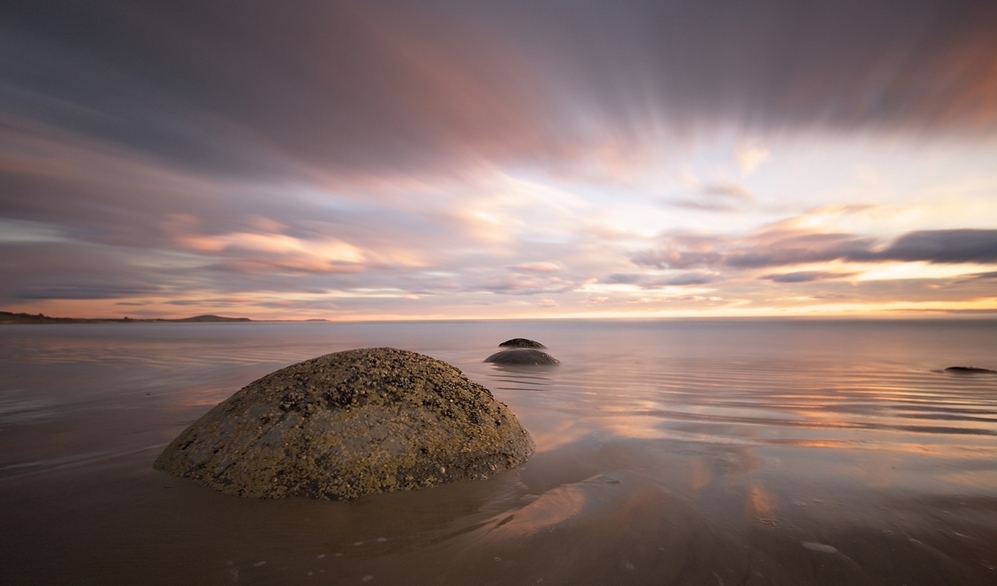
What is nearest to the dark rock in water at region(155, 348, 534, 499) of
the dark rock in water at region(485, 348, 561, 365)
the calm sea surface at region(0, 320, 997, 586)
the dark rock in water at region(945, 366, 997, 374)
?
the calm sea surface at region(0, 320, 997, 586)

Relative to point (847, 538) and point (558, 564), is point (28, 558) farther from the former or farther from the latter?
point (847, 538)

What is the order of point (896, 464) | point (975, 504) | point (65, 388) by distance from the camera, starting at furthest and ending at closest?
point (65, 388) → point (896, 464) → point (975, 504)

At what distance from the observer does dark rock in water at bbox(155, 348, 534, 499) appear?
4266mm

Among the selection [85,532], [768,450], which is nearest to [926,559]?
[768,450]

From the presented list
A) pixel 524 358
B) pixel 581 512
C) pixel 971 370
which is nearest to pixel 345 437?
pixel 581 512

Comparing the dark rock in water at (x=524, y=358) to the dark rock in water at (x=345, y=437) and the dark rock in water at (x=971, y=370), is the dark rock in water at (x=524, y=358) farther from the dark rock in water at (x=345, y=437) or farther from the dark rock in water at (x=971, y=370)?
the dark rock in water at (x=971, y=370)

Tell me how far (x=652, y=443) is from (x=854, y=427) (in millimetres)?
3890

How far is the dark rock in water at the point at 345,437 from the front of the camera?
427cm

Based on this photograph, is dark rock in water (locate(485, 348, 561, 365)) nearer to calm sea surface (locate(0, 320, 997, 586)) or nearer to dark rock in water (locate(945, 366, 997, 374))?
calm sea surface (locate(0, 320, 997, 586))

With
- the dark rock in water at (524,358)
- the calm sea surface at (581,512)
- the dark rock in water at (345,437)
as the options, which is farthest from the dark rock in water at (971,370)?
the dark rock in water at (345,437)

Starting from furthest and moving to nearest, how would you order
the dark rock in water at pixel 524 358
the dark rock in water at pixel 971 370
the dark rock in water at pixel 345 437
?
1. the dark rock in water at pixel 524 358
2. the dark rock in water at pixel 971 370
3. the dark rock in water at pixel 345 437

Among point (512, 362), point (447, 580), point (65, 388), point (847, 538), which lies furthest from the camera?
point (512, 362)

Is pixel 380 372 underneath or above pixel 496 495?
above

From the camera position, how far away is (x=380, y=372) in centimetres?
536
